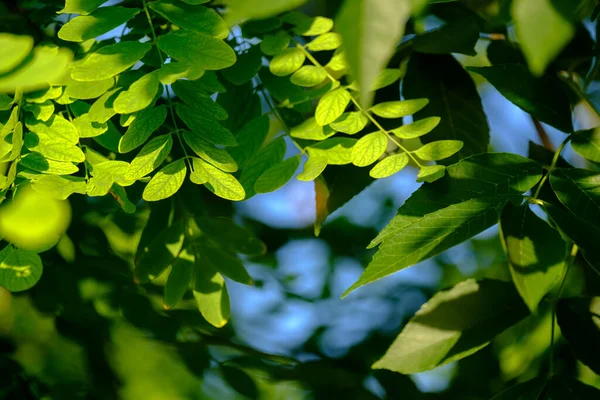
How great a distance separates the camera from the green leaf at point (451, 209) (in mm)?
512

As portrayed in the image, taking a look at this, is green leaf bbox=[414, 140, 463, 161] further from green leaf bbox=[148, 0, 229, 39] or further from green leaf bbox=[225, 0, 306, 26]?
green leaf bbox=[225, 0, 306, 26]

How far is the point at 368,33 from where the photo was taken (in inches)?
10.3

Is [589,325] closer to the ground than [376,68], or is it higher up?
closer to the ground

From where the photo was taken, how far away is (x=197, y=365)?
98cm

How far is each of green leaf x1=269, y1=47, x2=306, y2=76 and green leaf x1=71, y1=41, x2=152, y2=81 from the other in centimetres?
14

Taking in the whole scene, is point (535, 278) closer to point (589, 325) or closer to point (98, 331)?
point (589, 325)

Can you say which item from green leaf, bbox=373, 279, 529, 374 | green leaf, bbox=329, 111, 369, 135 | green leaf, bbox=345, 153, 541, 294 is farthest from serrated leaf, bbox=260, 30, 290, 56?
green leaf, bbox=373, 279, 529, 374

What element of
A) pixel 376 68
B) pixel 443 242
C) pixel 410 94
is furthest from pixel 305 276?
pixel 376 68

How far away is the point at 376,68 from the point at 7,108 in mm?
393

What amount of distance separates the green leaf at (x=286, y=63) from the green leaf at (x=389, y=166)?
151mm

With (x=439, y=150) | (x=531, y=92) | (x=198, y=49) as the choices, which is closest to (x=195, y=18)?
(x=198, y=49)

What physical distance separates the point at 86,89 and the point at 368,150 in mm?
264

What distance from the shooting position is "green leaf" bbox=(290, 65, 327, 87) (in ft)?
2.01

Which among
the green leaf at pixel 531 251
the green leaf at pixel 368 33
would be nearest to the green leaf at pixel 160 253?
the green leaf at pixel 531 251
